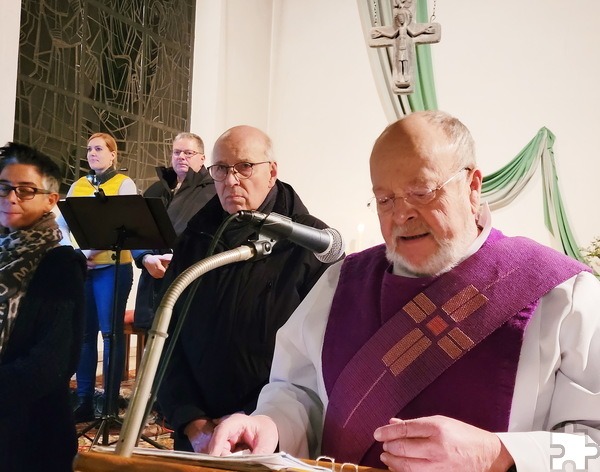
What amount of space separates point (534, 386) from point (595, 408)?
0.50 feet

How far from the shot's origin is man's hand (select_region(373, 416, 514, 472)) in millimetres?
1305

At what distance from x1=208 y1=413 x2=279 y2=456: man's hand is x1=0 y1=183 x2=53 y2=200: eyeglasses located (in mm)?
1498

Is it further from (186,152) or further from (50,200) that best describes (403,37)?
(50,200)

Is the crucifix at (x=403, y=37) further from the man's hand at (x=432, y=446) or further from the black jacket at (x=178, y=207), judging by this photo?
the man's hand at (x=432, y=446)

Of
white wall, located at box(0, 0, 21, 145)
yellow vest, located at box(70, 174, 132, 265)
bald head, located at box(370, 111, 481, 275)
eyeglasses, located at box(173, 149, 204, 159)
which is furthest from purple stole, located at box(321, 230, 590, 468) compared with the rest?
white wall, located at box(0, 0, 21, 145)

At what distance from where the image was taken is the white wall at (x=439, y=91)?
7.32m

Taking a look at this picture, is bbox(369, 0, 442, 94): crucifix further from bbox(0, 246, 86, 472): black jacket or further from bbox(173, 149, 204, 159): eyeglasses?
bbox(0, 246, 86, 472): black jacket

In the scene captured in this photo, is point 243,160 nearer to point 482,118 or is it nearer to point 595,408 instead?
point 595,408

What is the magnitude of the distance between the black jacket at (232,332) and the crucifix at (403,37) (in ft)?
17.2

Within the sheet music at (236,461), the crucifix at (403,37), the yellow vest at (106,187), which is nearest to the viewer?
the sheet music at (236,461)

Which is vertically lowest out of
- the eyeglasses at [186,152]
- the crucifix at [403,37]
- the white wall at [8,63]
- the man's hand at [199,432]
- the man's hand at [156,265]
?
the man's hand at [199,432]

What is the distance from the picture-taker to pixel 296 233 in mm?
1517

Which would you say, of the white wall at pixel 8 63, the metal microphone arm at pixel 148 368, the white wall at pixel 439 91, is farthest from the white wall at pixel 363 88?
the metal microphone arm at pixel 148 368

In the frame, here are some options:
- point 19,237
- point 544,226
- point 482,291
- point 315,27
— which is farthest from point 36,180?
point 315,27
